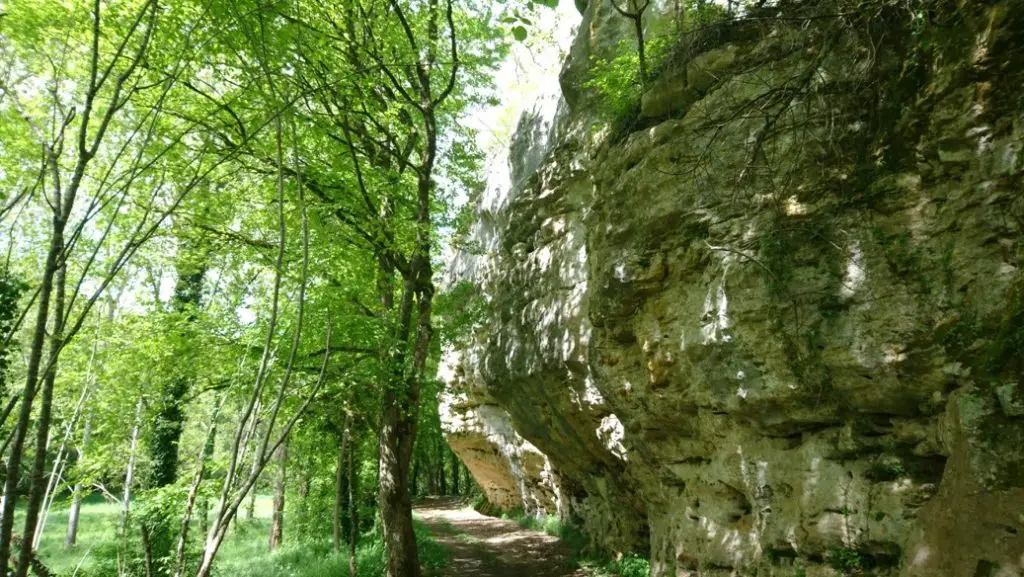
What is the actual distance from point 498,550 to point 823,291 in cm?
1005

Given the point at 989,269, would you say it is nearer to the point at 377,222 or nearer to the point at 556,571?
the point at 377,222

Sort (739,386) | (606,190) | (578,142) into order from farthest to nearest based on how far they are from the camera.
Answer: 1. (578,142)
2. (606,190)
3. (739,386)

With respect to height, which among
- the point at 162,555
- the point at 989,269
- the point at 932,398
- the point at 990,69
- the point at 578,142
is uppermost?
the point at 578,142

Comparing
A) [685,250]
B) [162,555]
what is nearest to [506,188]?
[685,250]

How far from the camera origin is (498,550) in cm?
1259

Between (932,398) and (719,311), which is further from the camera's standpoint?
(719,311)

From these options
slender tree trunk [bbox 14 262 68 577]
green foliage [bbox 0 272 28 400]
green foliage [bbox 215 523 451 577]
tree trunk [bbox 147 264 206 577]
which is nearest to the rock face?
slender tree trunk [bbox 14 262 68 577]

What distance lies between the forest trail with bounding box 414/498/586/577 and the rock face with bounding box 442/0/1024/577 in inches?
147

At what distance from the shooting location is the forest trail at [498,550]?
413 inches

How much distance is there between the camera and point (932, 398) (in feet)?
14.4

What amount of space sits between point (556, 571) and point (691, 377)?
6.18m

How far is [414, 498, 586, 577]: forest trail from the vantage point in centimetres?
1050

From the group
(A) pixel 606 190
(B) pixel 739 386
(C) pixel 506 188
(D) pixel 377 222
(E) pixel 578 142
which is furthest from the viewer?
(C) pixel 506 188

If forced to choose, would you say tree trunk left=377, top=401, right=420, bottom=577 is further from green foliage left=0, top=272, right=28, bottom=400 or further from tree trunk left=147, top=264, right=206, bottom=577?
green foliage left=0, top=272, right=28, bottom=400
